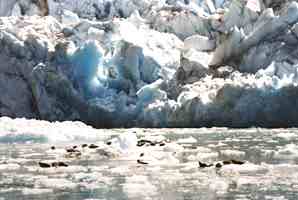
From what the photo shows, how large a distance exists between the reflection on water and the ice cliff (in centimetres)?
557

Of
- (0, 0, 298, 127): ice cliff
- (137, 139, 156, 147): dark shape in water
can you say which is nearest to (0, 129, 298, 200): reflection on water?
(137, 139, 156, 147): dark shape in water

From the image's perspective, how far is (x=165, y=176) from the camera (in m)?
8.89

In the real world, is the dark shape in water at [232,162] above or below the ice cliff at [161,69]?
below

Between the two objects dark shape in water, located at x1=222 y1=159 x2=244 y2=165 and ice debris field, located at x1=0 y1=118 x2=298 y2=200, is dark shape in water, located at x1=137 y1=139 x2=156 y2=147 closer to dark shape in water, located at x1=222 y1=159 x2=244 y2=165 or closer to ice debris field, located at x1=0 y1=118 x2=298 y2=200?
ice debris field, located at x1=0 y1=118 x2=298 y2=200

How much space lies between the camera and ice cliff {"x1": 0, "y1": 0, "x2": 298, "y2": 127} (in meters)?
18.6

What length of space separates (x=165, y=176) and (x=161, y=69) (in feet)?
39.7

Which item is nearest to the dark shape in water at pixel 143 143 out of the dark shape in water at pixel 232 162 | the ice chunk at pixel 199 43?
the dark shape in water at pixel 232 162

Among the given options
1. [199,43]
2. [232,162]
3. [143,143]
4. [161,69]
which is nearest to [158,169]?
[232,162]

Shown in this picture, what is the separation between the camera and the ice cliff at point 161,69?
18625 millimetres

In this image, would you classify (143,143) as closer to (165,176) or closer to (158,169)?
(158,169)

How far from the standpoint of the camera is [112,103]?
2008cm

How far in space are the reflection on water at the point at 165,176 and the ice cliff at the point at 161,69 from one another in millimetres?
5575

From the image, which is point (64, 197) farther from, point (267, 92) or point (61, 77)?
point (61, 77)

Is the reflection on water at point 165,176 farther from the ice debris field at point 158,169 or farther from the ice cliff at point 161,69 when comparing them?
the ice cliff at point 161,69
